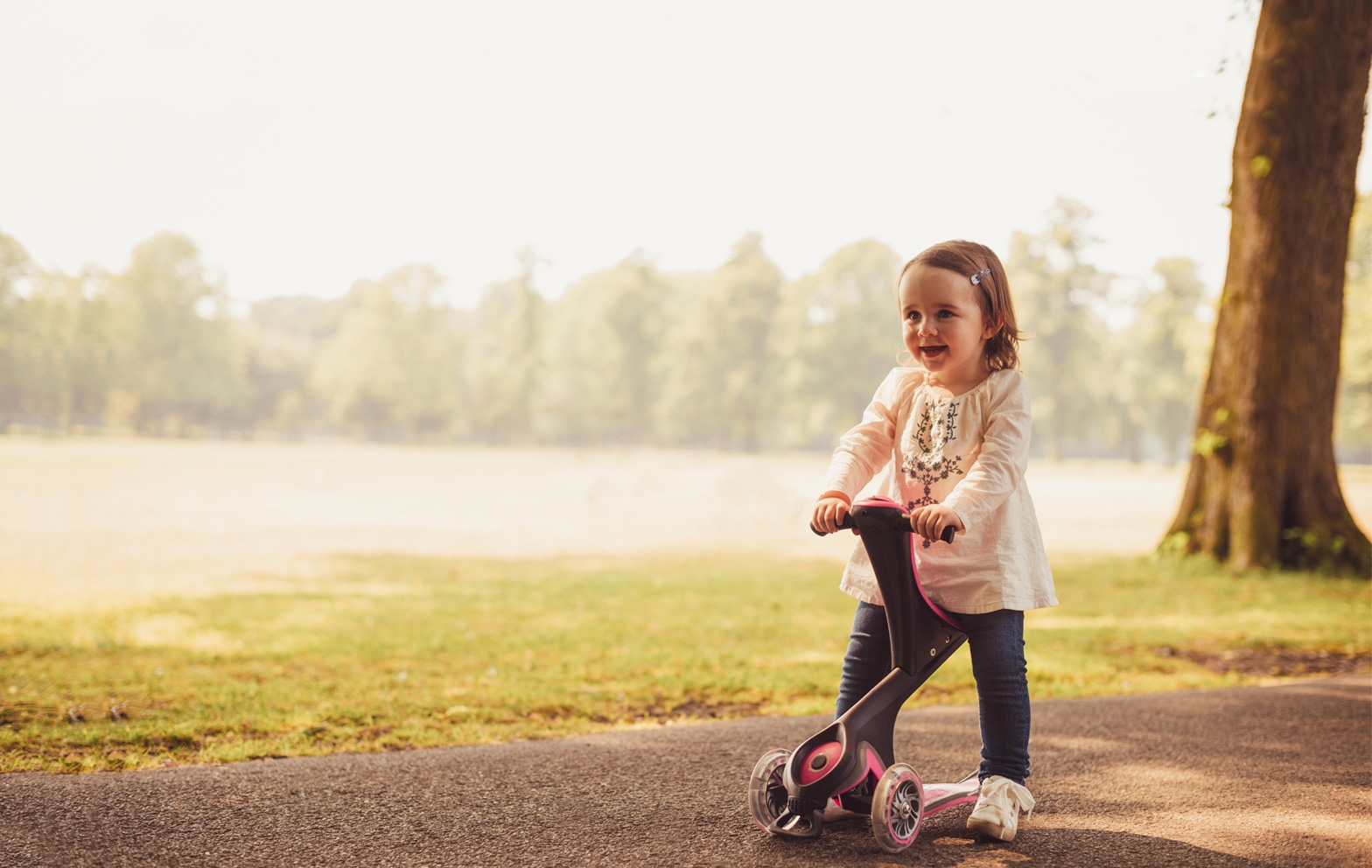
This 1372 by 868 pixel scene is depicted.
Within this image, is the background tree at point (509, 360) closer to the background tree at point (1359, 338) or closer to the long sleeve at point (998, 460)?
the background tree at point (1359, 338)

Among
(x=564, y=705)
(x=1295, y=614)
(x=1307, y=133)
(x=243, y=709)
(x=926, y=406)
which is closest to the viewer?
(x=926, y=406)

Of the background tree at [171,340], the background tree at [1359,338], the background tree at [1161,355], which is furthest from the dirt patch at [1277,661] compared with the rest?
the background tree at [1161,355]

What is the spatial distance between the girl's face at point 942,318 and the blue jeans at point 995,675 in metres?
0.71

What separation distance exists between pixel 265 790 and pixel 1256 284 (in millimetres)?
8477

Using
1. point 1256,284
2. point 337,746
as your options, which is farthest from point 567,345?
point 337,746

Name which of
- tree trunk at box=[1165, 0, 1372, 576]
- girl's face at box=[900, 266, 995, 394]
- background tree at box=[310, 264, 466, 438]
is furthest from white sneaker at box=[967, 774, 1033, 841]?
background tree at box=[310, 264, 466, 438]

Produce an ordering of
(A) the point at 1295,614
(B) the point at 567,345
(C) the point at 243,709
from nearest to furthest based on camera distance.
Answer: (C) the point at 243,709, (A) the point at 1295,614, (B) the point at 567,345

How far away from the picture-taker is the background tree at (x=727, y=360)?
51344 mm

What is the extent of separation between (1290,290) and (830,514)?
24.5ft

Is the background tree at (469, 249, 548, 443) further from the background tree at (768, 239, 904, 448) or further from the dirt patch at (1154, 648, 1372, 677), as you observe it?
the dirt patch at (1154, 648, 1372, 677)

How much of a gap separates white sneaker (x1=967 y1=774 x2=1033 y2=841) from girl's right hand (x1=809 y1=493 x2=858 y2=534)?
2.61 ft

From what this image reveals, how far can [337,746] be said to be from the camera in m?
3.62

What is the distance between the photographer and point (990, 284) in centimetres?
274

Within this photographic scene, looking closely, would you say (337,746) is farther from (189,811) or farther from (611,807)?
(611,807)
